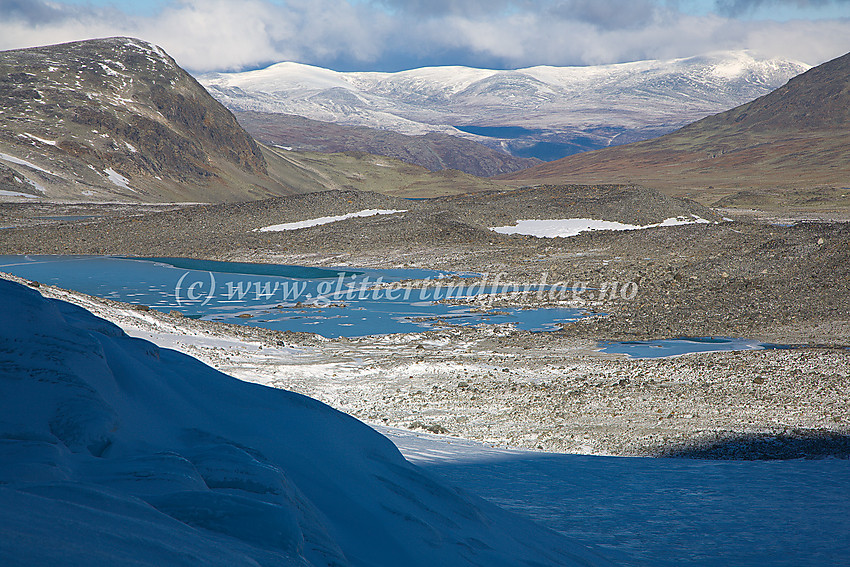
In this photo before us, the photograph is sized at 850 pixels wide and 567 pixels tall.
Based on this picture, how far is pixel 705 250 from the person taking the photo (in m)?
30.0

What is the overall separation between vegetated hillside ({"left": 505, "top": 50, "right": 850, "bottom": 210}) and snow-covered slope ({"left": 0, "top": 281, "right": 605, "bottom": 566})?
80.5 m

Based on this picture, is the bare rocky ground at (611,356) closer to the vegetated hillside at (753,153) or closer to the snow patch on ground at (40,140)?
the snow patch on ground at (40,140)

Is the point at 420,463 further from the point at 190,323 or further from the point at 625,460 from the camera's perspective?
the point at 190,323

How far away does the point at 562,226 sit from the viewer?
3884 cm

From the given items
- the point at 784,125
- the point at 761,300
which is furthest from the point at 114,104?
the point at 784,125

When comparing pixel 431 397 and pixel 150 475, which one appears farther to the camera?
pixel 431 397

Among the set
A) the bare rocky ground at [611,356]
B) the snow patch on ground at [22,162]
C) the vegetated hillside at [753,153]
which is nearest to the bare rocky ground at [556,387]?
the bare rocky ground at [611,356]

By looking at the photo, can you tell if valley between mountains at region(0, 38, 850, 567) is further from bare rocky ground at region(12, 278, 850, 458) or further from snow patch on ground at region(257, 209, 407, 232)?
snow patch on ground at region(257, 209, 407, 232)

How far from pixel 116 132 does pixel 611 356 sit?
3119 inches

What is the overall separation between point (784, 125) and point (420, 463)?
175 metres

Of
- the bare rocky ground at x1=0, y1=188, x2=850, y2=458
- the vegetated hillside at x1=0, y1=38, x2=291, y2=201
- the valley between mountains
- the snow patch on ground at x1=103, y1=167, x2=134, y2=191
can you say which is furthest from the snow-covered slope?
the snow patch on ground at x1=103, y1=167, x2=134, y2=191

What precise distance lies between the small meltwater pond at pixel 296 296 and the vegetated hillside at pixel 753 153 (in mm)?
63233

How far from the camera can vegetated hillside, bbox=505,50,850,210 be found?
106m

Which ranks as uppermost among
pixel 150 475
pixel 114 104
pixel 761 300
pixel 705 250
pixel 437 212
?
pixel 114 104
